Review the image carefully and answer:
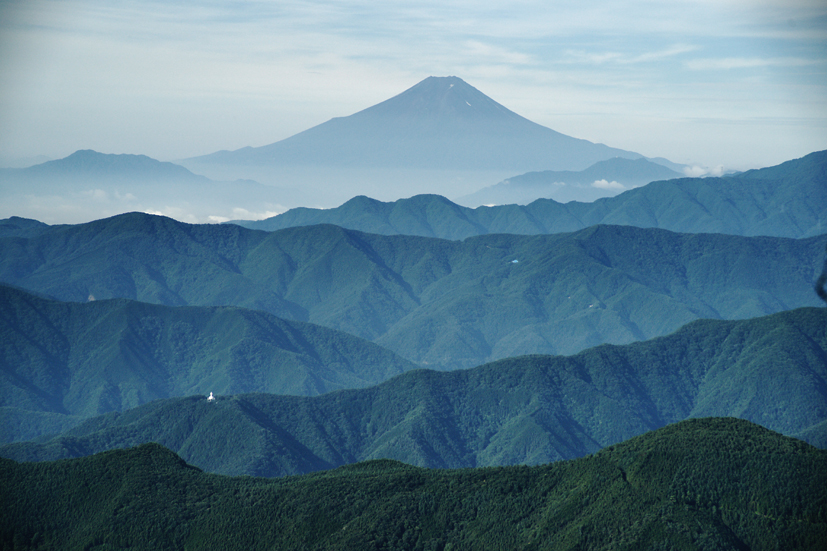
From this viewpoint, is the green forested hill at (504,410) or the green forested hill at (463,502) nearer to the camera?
the green forested hill at (463,502)

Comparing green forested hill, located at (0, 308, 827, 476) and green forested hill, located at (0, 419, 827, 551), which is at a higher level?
green forested hill, located at (0, 419, 827, 551)

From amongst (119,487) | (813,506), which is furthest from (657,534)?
(119,487)

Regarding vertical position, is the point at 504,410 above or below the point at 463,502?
below

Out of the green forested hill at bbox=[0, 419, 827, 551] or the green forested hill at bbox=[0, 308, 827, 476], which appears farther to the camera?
the green forested hill at bbox=[0, 308, 827, 476]

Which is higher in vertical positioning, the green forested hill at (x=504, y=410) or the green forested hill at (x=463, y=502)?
the green forested hill at (x=463, y=502)
